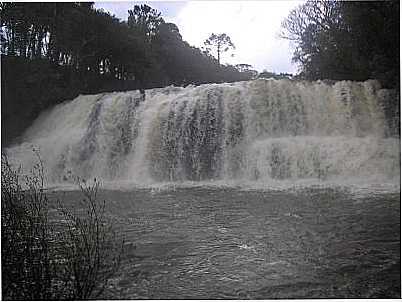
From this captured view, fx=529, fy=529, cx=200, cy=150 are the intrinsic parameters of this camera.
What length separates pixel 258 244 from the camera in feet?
7.02

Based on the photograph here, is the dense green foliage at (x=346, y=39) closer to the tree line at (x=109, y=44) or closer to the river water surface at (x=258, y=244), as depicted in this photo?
the tree line at (x=109, y=44)

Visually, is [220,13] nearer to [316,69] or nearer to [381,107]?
[316,69]

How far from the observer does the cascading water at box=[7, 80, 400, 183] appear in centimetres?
232

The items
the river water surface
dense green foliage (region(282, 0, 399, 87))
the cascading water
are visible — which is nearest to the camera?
the river water surface

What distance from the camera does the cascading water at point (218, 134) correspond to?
232cm

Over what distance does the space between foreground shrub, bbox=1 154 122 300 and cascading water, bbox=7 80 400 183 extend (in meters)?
0.12

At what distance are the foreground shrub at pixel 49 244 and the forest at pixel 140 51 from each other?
27 cm

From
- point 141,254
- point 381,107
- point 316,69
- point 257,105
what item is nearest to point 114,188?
point 141,254

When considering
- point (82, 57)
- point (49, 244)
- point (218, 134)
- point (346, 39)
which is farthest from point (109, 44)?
point (346, 39)

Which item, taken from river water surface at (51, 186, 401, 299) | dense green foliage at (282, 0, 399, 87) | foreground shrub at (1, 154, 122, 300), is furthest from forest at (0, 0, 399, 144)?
river water surface at (51, 186, 401, 299)

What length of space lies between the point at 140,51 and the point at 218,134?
1.80 feet

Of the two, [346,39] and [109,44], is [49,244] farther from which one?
[346,39]

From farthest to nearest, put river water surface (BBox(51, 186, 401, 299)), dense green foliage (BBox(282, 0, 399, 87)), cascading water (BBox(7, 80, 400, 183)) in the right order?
cascading water (BBox(7, 80, 400, 183)) → dense green foliage (BBox(282, 0, 399, 87)) → river water surface (BBox(51, 186, 401, 299))

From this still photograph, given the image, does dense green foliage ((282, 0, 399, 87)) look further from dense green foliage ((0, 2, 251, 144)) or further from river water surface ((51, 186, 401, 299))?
river water surface ((51, 186, 401, 299))
